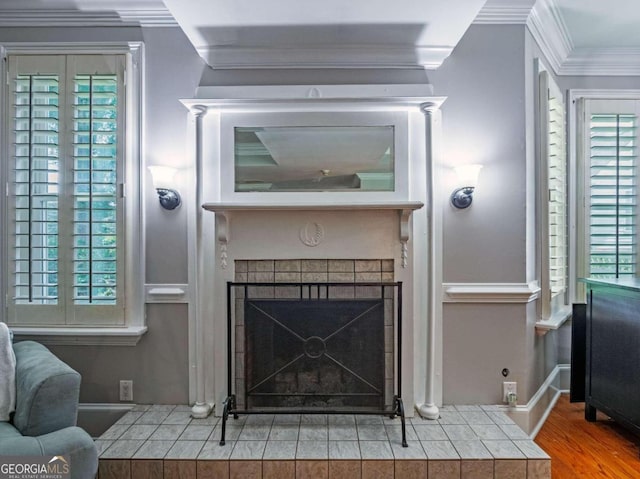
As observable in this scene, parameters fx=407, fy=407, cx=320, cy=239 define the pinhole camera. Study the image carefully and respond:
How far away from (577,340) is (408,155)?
1797mm

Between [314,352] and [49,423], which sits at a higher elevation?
[314,352]

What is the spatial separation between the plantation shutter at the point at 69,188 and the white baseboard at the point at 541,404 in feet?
8.24

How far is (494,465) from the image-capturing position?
1985 millimetres

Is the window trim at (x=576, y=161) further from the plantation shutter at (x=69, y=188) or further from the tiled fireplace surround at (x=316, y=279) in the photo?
the plantation shutter at (x=69, y=188)

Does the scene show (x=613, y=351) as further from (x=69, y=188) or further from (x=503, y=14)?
(x=69, y=188)

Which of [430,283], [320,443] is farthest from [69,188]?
[430,283]

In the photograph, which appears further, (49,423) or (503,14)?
(503,14)

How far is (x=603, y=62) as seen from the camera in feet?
10.3

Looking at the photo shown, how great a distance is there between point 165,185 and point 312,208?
91cm

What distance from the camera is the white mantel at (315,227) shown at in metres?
2.45

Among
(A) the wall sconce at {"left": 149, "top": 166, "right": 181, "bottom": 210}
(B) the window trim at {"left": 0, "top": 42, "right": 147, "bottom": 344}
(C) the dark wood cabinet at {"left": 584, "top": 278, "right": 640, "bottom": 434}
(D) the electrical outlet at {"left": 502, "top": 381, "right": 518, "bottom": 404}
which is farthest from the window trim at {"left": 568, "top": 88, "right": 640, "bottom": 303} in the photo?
(B) the window trim at {"left": 0, "top": 42, "right": 147, "bottom": 344}

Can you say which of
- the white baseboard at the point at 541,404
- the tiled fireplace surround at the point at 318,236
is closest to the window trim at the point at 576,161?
the white baseboard at the point at 541,404

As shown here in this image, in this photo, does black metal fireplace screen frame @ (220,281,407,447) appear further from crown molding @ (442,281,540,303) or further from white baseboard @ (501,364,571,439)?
white baseboard @ (501,364,571,439)

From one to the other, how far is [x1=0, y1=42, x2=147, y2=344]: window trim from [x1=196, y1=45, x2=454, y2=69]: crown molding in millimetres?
491
